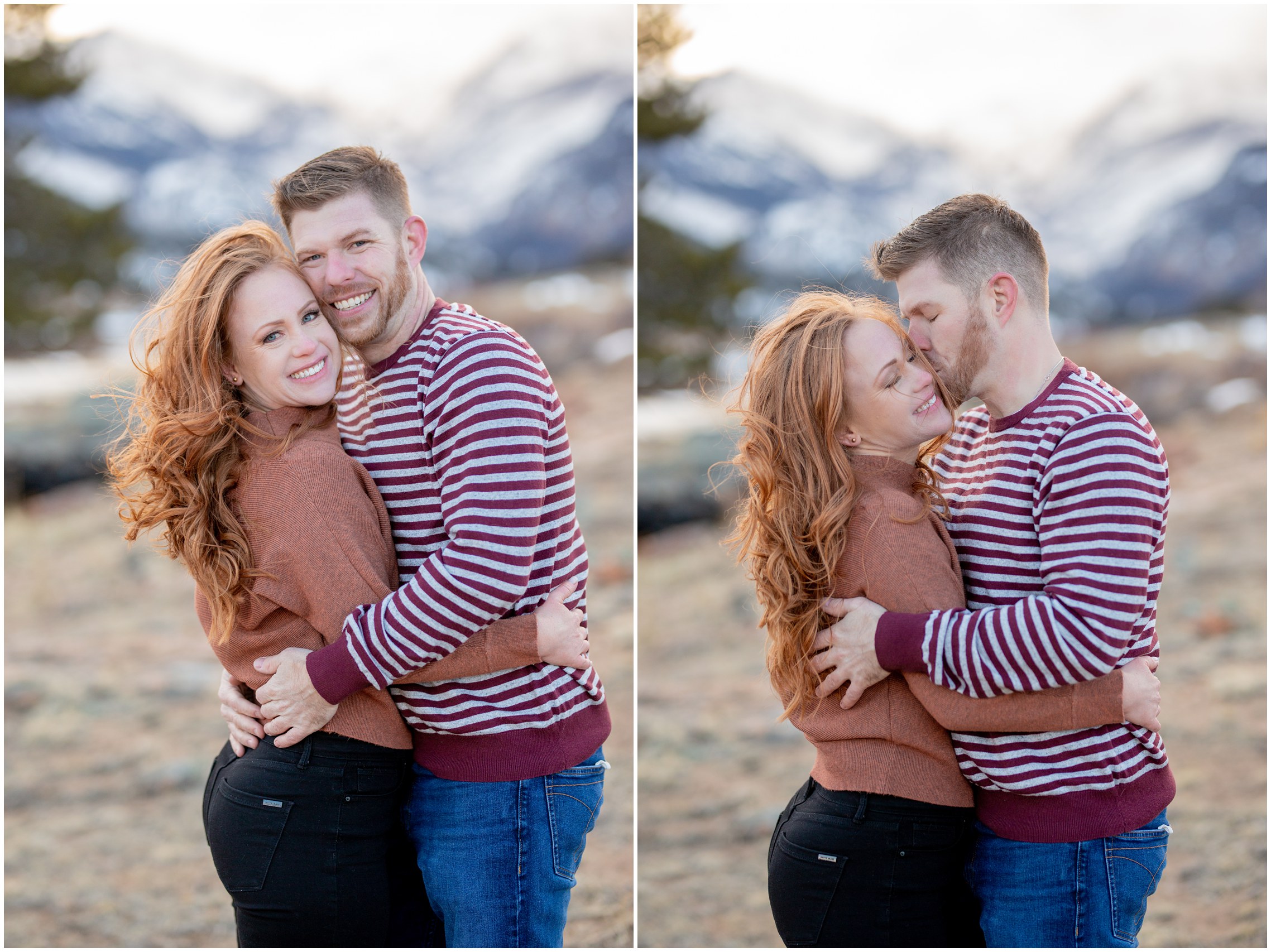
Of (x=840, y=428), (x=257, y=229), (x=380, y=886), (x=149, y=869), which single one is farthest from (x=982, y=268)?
(x=149, y=869)

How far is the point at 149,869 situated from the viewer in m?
3.96

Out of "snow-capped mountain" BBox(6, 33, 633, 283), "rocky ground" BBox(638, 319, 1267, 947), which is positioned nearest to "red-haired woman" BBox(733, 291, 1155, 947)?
"rocky ground" BBox(638, 319, 1267, 947)

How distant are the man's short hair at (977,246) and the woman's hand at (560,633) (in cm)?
85

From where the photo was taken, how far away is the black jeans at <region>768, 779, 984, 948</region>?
163cm

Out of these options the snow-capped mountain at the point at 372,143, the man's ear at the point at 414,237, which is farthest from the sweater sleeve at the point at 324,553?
the snow-capped mountain at the point at 372,143

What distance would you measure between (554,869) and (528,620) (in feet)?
1.49

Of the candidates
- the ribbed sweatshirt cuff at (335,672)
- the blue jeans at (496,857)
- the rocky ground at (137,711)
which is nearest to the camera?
the ribbed sweatshirt cuff at (335,672)

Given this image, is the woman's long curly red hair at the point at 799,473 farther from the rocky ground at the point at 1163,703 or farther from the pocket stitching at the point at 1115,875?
the rocky ground at the point at 1163,703

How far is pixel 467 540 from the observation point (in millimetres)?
1561

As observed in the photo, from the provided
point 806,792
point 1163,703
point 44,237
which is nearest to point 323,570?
point 806,792

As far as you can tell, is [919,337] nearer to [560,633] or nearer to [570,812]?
[560,633]

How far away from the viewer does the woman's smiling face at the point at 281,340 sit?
172 cm

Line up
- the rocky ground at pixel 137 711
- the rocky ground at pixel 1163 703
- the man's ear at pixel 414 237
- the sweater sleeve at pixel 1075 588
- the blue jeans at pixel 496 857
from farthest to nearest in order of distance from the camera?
the rocky ground at pixel 1163 703 < the rocky ground at pixel 137 711 < the man's ear at pixel 414 237 < the blue jeans at pixel 496 857 < the sweater sleeve at pixel 1075 588

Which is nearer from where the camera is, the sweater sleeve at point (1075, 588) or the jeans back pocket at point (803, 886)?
the sweater sleeve at point (1075, 588)
